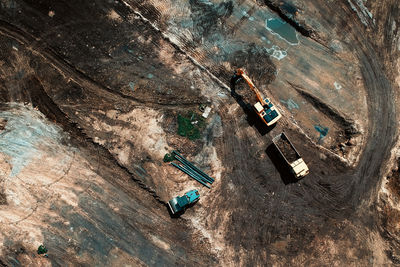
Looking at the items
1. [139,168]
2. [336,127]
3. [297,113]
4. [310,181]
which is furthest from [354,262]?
[139,168]

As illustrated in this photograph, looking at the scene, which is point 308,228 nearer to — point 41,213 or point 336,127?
point 336,127

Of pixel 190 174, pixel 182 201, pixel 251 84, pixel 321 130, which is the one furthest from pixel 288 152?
pixel 182 201

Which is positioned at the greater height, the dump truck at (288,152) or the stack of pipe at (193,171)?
the dump truck at (288,152)

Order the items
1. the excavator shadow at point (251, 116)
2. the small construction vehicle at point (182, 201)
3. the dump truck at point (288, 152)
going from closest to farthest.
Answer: the small construction vehicle at point (182, 201)
the dump truck at point (288, 152)
the excavator shadow at point (251, 116)

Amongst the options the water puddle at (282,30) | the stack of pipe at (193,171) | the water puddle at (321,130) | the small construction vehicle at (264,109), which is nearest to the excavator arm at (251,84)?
the small construction vehicle at (264,109)

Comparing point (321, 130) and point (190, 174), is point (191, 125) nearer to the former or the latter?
point (190, 174)

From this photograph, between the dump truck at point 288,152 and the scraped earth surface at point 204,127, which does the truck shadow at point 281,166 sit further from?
the dump truck at point 288,152

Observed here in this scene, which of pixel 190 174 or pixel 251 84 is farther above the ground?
pixel 251 84
